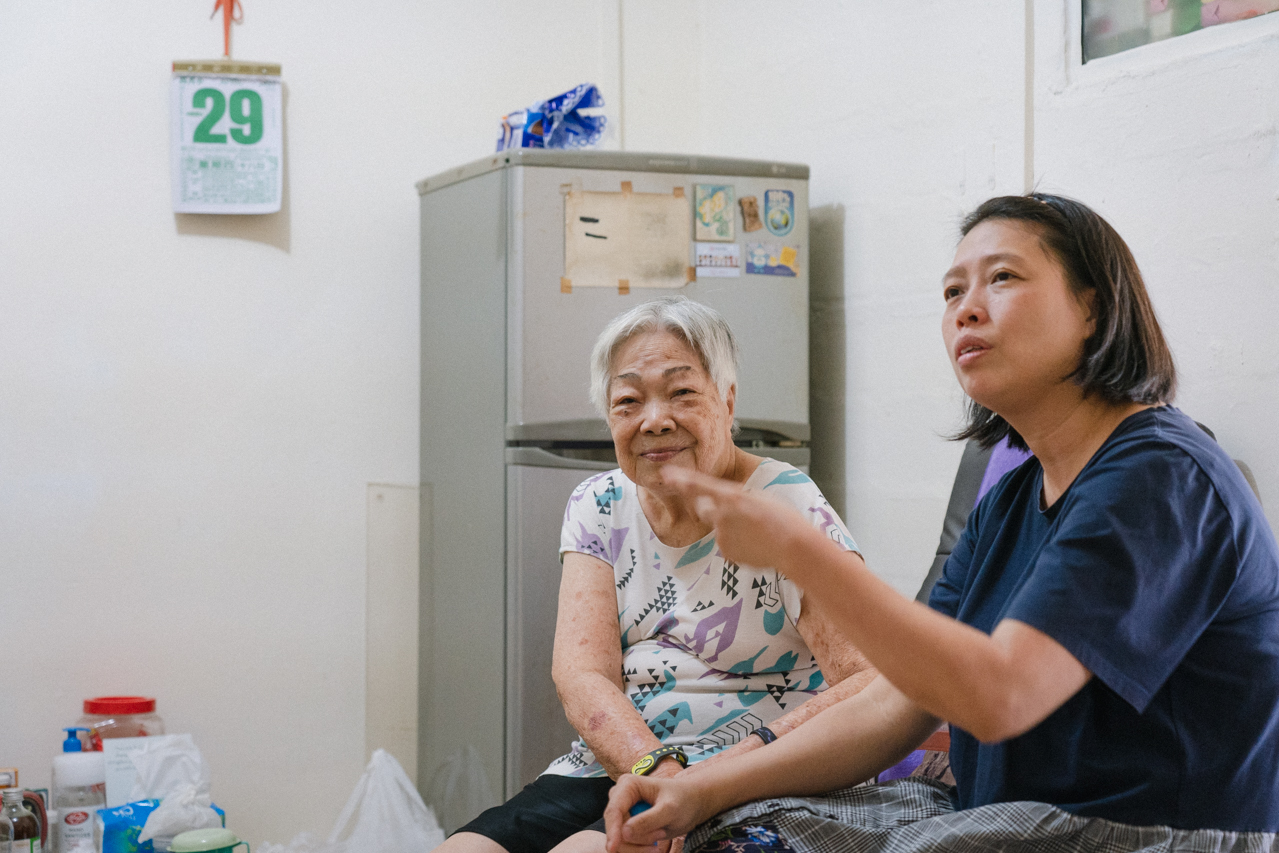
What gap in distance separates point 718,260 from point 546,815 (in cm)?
133

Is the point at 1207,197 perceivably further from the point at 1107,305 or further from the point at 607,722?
the point at 607,722

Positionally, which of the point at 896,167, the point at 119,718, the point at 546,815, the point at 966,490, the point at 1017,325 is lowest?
the point at 119,718

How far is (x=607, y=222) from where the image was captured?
7.98ft

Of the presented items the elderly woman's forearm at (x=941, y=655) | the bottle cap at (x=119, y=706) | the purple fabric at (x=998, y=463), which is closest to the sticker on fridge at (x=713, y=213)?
the purple fabric at (x=998, y=463)

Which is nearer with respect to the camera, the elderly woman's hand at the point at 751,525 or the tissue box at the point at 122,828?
the elderly woman's hand at the point at 751,525

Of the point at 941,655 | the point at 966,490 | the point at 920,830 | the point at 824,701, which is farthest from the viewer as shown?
the point at 966,490

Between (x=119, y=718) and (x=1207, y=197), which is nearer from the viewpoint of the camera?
(x=1207, y=197)

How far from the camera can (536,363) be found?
94.0 inches

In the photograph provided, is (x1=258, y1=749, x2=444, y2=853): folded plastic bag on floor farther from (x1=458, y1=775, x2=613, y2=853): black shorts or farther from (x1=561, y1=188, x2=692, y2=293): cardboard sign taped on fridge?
(x1=561, y1=188, x2=692, y2=293): cardboard sign taped on fridge

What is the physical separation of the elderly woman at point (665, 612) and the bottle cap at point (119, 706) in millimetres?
1242

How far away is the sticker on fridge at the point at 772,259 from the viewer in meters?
2.52

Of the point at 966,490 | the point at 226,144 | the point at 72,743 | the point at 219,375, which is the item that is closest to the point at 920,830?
the point at 966,490

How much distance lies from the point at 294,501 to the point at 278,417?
21 cm

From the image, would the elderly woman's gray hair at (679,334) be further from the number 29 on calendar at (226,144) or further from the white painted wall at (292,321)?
the number 29 on calendar at (226,144)
